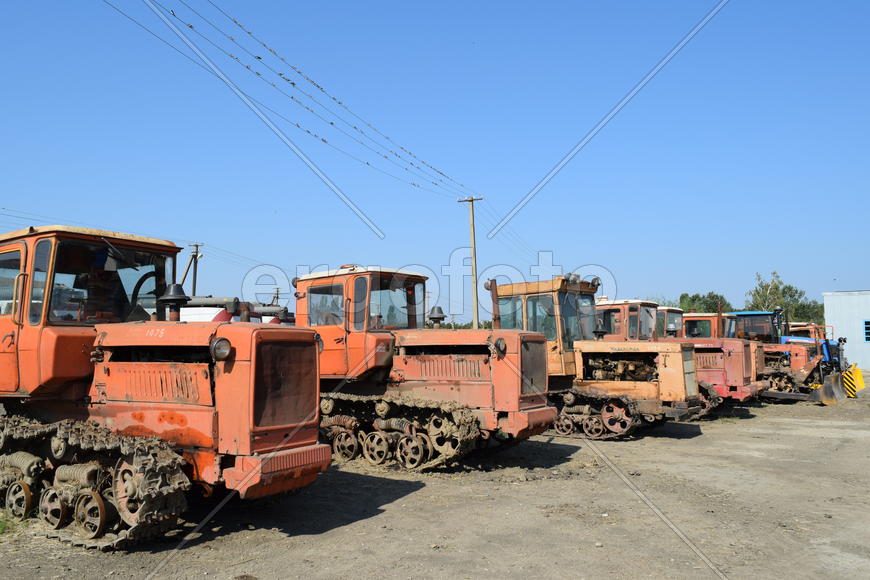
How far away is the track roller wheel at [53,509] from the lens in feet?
19.9

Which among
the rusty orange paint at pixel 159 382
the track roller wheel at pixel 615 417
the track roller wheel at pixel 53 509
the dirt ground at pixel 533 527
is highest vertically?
the rusty orange paint at pixel 159 382

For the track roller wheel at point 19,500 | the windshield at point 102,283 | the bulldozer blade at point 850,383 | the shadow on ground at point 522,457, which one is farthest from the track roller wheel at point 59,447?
the bulldozer blade at point 850,383

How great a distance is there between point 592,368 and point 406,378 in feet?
17.1

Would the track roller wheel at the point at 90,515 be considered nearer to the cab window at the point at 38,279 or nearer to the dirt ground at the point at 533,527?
the dirt ground at the point at 533,527

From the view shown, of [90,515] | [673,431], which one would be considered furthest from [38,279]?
[673,431]

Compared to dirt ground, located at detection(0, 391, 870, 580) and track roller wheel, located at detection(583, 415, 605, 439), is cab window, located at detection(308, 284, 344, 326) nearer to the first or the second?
dirt ground, located at detection(0, 391, 870, 580)

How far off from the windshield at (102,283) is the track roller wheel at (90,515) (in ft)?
6.05

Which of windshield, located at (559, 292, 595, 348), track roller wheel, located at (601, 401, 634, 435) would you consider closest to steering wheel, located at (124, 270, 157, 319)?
windshield, located at (559, 292, 595, 348)

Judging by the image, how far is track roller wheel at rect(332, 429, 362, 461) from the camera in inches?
395

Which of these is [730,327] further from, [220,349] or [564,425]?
[220,349]

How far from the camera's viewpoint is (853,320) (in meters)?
39.2

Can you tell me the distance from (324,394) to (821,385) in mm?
17795

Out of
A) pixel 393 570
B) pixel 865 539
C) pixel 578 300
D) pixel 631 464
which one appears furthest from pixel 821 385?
pixel 393 570

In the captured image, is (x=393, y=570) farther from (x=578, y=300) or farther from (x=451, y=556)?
(x=578, y=300)
